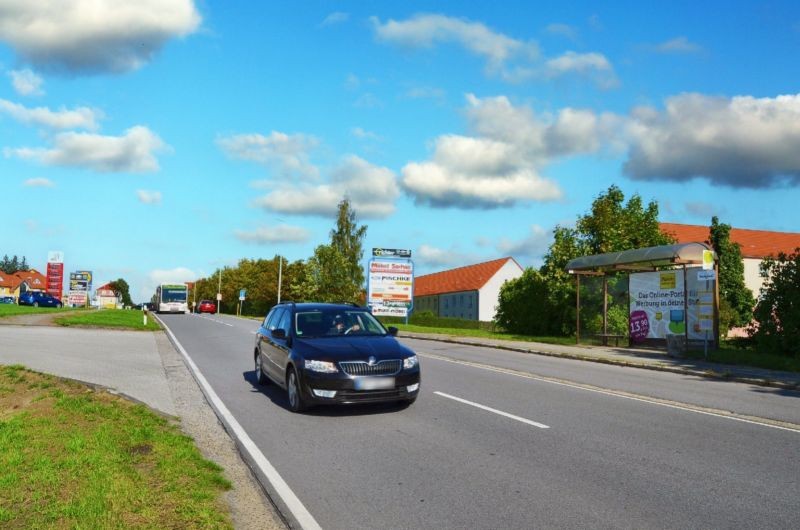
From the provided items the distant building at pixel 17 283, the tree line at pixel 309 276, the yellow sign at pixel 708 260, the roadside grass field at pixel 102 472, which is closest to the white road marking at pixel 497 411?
the roadside grass field at pixel 102 472

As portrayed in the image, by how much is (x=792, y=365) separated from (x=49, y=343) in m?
20.2

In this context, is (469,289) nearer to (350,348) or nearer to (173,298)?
(173,298)

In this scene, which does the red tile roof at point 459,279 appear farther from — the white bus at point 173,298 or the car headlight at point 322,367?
the car headlight at point 322,367

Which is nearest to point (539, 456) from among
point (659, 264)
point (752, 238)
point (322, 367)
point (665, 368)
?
point (322, 367)

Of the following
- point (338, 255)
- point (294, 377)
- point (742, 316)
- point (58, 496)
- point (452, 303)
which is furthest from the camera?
point (452, 303)

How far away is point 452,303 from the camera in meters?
93.6

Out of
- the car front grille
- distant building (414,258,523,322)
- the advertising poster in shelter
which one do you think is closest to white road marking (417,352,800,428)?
the car front grille

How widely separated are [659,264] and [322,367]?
56.9ft

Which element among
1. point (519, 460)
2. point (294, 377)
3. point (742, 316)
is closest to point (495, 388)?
point (294, 377)

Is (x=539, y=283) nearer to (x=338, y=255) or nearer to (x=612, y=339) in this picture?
(x=612, y=339)

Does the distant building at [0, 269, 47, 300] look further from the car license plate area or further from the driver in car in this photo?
the car license plate area

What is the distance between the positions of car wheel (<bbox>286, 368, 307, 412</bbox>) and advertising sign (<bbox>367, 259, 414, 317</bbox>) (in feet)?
100

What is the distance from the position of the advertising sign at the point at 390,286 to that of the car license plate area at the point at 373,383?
103 ft

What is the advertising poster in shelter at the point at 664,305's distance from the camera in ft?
68.6
